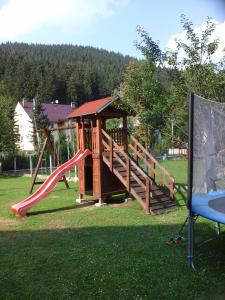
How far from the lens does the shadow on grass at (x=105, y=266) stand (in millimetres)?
4551

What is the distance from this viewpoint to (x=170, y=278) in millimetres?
4887

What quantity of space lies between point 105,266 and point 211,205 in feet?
5.96

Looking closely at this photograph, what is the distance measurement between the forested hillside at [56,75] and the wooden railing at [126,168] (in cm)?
5957

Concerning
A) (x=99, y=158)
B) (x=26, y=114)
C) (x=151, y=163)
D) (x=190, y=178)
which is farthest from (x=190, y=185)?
(x=26, y=114)

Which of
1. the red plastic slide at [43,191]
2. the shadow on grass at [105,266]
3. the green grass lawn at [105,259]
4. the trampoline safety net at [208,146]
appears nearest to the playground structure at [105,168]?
the red plastic slide at [43,191]

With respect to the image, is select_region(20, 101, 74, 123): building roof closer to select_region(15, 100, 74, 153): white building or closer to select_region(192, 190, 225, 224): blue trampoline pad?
select_region(15, 100, 74, 153): white building

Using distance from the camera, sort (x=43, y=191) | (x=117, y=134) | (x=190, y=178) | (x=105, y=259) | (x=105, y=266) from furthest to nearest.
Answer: (x=117, y=134)
(x=43, y=191)
(x=105, y=259)
(x=105, y=266)
(x=190, y=178)

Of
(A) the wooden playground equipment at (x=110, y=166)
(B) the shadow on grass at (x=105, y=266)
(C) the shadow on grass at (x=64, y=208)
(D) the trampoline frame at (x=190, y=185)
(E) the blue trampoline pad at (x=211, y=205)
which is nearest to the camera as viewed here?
(B) the shadow on grass at (x=105, y=266)

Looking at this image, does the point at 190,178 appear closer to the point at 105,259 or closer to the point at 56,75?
the point at 105,259

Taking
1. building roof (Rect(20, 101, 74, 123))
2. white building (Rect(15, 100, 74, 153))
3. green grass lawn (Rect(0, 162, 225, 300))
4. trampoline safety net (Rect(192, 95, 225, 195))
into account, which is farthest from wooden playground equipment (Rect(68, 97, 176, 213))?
building roof (Rect(20, 101, 74, 123))

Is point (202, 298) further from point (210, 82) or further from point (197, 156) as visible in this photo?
point (210, 82)

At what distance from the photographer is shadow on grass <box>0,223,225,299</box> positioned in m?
4.55

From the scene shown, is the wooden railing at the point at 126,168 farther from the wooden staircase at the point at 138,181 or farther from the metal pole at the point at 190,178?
the metal pole at the point at 190,178

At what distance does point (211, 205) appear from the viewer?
5508 millimetres
